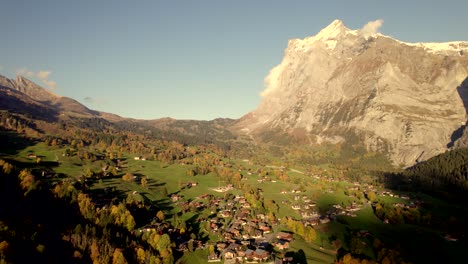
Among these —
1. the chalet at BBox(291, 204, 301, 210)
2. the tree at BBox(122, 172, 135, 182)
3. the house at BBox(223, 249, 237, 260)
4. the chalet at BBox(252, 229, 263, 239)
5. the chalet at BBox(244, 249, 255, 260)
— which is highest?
the tree at BBox(122, 172, 135, 182)

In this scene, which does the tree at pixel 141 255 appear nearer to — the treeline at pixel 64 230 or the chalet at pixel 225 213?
the treeline at pixel 64 230

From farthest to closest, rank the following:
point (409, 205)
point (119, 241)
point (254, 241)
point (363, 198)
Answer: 1. point (363, 198)
2. point (409, 205)
3. point (254, 241)
4. point (119, 241)

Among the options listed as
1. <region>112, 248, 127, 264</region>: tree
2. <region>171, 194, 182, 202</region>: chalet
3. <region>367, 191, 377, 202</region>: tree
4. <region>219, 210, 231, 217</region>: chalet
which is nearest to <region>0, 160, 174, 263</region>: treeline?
<region>112, 248, 127, 264</region>: tree

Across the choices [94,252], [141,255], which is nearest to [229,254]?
[141,255]

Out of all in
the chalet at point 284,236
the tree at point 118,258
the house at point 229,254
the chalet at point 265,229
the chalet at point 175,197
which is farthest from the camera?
the chalet at point 175,197

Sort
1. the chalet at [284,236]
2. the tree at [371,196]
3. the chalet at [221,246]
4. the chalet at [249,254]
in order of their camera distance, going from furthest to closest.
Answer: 1. the tree at [371,196]
2. the chalet at [284,236]
3. the chalet at [221,246]
4. the chalet at [249,254]

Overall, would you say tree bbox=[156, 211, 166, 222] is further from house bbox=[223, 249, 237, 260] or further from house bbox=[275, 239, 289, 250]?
house bbox=[275, 239, 289, 250]

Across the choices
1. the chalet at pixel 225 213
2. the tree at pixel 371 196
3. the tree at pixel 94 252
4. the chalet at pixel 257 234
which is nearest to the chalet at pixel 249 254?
the chalet at pixel 257 234

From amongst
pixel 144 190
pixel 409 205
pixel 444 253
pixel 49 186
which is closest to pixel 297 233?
pixel 444 253

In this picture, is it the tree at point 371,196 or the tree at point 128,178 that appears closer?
the tree at point 371,196

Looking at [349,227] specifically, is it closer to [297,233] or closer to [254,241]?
[297,233]

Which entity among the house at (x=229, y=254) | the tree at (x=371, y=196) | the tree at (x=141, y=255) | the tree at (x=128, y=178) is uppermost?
the tree at (x=371, y=196)
